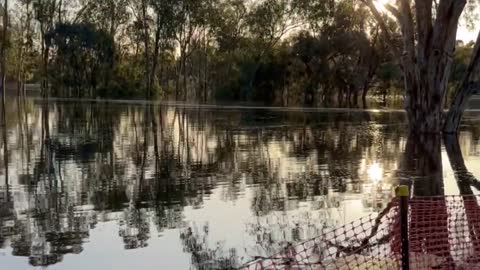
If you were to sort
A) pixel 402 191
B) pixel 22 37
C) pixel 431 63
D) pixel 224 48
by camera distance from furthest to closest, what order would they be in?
pixel 22 37
pixel 224 48
pixel 431 63
pixel 402 191

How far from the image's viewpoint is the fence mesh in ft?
21.6

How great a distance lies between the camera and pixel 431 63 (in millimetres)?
22562

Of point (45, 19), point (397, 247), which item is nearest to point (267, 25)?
point (45, 19)

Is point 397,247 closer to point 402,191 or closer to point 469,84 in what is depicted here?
point 402,191

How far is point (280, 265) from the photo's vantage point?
6.42 meters

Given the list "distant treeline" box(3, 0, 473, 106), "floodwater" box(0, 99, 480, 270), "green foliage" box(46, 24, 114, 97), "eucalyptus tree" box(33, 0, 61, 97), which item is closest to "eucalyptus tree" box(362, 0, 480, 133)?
"floodwater" box(0, 99, 480, 270)

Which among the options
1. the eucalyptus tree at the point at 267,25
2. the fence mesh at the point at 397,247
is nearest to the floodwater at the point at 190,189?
the fence mesh at the point at 397,247

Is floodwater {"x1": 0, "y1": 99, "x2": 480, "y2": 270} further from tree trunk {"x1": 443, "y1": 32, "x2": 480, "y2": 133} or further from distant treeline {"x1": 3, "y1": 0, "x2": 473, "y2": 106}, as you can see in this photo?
distant treeline {"x1": 3, "y1": 0, "x2": 473, "y2": 106}

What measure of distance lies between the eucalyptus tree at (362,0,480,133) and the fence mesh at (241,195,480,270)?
14527mm

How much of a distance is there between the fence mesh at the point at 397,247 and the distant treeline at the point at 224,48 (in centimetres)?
4960

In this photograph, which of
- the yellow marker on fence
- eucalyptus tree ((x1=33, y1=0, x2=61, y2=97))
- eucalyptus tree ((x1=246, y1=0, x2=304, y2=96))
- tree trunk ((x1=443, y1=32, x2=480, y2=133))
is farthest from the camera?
eucalyptus tree ((x1=33, y1=0, x2=61, y2=97))

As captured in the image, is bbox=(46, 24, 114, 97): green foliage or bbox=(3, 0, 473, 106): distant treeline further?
bbox=(46, 24, 114, 97): green foliage

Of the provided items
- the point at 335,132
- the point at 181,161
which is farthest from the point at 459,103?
the point at 181,161

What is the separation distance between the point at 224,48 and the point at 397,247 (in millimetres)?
61789
